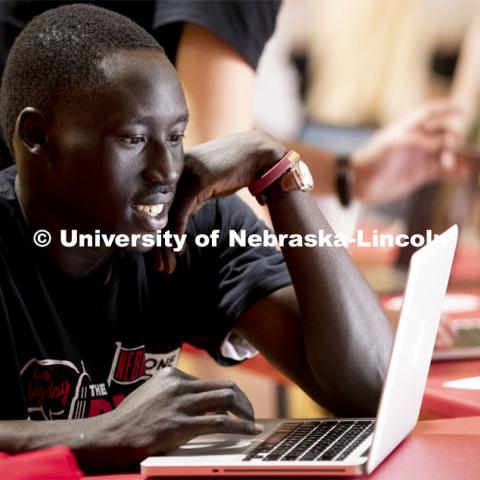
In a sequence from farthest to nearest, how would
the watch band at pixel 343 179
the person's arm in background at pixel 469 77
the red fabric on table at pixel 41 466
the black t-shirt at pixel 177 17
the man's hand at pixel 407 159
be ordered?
the person's arm in background at pixel 469 77 < the man's hand at pixel 407 159 < the watch band at pixel 343 179 < the black t-shirt at pixel 177 17 < the red fabric on table at pixel 41 466

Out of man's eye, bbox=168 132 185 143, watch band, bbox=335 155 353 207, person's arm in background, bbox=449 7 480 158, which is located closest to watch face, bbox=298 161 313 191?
man's eye, bbox=168 132 185 143

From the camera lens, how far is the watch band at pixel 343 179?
2508 millimetres

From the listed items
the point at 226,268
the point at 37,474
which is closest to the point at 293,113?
the point at 226,268

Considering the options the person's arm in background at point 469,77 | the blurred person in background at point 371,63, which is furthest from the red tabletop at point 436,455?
the person's arm in background at point 469,77

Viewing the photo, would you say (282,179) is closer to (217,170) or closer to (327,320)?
(217,170)

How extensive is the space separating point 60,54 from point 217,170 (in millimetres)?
264

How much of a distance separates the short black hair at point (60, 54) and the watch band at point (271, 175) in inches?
9.6

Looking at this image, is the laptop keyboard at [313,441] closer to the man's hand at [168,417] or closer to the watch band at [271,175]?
the man's hand at [168,417]

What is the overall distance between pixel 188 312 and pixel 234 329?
72 millimetres

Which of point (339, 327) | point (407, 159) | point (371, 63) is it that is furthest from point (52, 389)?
point (371, 63)

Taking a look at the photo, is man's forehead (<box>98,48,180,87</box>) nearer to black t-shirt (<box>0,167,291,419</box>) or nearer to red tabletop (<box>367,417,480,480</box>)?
black t-shirt (<box>0,167,291,419</box>)

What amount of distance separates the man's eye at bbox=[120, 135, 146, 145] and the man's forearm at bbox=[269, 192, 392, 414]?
0.89 feet

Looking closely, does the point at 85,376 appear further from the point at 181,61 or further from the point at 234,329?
the point at 181,61

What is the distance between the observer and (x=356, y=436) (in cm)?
125
